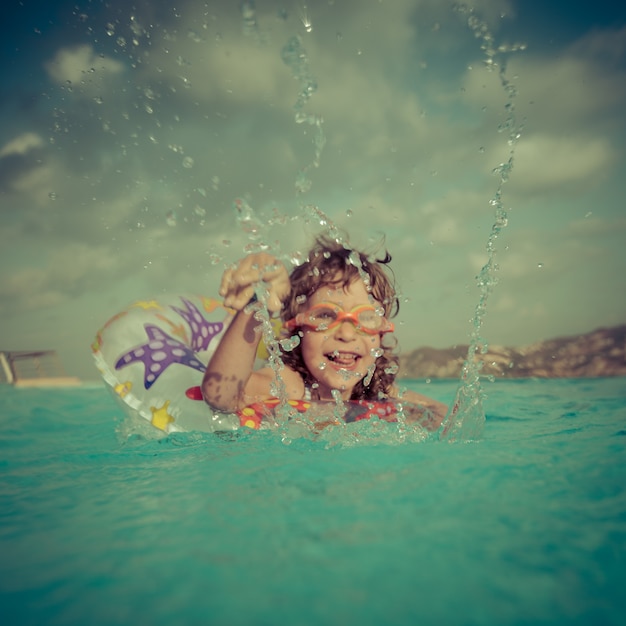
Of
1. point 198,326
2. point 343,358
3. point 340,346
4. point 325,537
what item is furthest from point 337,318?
point 325,537

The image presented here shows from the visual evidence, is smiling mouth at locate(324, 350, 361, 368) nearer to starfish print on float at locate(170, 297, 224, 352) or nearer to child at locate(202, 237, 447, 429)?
child at locate(202, 237, 447, 429)

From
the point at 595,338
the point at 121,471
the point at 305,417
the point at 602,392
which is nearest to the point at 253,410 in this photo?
the point at 305,417

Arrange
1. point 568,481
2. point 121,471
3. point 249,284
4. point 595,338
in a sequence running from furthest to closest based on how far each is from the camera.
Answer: point 595,338
point 249,284
point 121,471
point 568,481

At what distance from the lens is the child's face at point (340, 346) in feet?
10.1

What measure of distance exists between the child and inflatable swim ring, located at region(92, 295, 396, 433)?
13 centimetres

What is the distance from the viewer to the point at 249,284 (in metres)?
2.19

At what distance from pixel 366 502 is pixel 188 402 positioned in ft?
5.72

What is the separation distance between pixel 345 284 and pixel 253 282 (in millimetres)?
1165

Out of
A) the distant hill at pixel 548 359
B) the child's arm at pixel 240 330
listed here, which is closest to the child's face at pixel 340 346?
the child's arm at pixel 240 330

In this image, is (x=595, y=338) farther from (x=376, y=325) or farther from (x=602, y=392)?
(x=376, y=325)

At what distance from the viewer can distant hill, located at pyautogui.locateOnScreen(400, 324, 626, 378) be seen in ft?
29.7

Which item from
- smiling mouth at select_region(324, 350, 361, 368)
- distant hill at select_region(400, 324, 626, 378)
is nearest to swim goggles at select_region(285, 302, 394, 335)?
smiling mouth at select_region(324, 350, 361, 368)

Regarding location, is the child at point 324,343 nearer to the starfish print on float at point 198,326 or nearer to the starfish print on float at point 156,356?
the starfish print on float at point 156,356

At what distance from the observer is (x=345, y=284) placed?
3.22 metres
